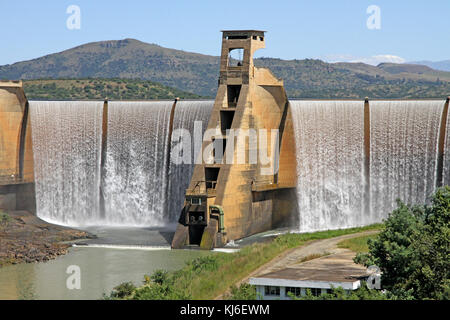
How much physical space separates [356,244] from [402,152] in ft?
50.2

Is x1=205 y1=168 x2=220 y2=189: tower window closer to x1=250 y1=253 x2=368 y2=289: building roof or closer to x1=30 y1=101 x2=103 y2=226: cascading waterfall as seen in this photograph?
x1=30 y1=101 x2=103 y2=226: cascading waterfall

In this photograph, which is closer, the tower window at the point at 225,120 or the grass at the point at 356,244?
the grass at the point at 356,244

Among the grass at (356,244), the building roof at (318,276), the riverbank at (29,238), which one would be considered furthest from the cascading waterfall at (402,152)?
the building roof at (318,276)

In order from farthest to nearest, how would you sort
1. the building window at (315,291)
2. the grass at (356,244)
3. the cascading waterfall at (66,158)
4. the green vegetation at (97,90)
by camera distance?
1. the green vegetation at (97,90)
2. the cascading waterfall at (66,158)
3. the grass at (356,244)
4. the building window at (315,291)

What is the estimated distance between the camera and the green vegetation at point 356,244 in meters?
51.7

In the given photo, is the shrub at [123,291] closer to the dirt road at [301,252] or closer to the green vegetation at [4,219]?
the dirt road at [301,252]

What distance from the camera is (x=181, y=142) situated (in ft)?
237

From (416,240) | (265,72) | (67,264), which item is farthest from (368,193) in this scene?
(416,240)

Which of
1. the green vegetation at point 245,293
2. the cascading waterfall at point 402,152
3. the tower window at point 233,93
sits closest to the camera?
the green vegetation at point 245,293

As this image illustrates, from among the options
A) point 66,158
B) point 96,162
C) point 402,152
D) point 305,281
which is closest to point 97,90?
point 66,158

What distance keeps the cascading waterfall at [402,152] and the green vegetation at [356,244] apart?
449 inches

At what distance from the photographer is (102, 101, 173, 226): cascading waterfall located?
240ft

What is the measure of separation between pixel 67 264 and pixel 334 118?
80.8 ft
